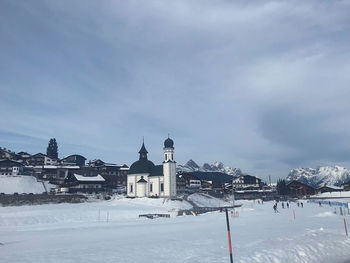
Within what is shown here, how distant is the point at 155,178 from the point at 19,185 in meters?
41.7

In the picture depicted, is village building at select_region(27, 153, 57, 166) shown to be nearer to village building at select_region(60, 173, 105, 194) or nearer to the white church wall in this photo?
village building at select_region(60, 173, 105, 194)

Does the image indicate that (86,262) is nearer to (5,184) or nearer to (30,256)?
(30,256)

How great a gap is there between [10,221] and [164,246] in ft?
119

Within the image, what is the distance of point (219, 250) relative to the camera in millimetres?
15852

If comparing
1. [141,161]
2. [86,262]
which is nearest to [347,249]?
[86,262]

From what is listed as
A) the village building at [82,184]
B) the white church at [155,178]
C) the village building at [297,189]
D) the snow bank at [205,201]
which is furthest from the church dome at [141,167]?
the village building at [297,189]

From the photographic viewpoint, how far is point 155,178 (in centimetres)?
9444

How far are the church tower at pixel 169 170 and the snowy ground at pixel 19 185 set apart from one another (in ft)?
131

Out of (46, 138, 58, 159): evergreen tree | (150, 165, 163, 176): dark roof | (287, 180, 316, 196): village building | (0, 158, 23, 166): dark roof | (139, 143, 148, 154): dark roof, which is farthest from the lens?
(46, 138, 58, 159): evergreen tree

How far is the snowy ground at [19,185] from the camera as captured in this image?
87.0 metres

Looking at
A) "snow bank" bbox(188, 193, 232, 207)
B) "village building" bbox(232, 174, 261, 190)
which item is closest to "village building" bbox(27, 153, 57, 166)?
"snow bank" bbox(188, 193, 232, 207)

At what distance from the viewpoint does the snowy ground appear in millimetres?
87000

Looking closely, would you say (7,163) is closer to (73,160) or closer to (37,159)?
(37,159)

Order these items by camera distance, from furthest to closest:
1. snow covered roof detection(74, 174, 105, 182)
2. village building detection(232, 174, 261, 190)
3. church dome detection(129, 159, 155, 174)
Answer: village building detection(232, 174, 261, 190)
church dome detection(129, 159, 155, 174)
snow covered roof detection(74, 174, 105, 182)
